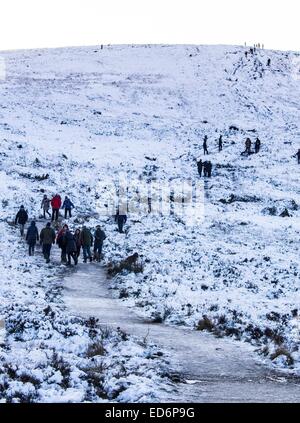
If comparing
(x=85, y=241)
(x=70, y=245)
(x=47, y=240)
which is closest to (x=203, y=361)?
(x=70, y=245)

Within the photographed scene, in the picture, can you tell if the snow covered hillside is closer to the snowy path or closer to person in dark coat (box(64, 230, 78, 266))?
the snowy path

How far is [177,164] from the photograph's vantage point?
4575cm

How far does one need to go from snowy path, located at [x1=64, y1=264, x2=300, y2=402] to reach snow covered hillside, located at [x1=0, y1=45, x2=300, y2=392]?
602mm

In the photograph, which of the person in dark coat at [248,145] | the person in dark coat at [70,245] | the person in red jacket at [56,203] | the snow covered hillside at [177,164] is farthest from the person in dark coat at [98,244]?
the person in dark coat at [248,145]

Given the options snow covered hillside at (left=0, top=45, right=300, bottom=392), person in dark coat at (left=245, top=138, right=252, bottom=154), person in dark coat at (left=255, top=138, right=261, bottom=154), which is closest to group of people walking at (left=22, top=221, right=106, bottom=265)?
snow covered hillside at (left=0, top=45, right=300, bottom=392)

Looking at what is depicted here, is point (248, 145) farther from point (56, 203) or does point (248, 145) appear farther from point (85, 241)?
point (85, 241)

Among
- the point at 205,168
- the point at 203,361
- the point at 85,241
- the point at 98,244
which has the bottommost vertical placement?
the point at 203,361

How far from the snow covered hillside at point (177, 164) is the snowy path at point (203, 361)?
1.97ft

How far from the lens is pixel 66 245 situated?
20.0 m

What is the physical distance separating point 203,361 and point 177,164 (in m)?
36.4

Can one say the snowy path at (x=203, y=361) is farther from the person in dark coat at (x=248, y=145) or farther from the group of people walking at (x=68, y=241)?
the person in dark coat at (x=248, y=145)

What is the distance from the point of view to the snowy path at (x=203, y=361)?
8.05 metres
